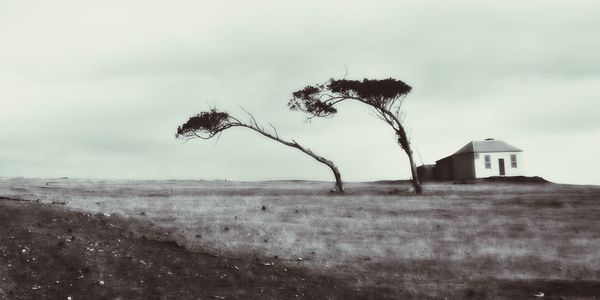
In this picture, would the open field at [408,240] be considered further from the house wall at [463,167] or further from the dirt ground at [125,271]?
the house wall at [463,167]

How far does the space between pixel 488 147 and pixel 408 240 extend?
41.7 metres

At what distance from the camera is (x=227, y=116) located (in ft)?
132

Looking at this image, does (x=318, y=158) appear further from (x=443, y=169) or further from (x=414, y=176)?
(x=443, y=169)

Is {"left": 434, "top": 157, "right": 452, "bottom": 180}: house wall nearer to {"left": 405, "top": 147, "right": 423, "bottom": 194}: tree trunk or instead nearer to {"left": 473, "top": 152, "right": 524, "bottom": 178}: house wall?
{"left": 473, "top": 152, "right": 524, "bottom": 178}: house wall

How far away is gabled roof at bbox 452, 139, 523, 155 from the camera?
57812 millimetres

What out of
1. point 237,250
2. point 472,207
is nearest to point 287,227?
point 237,250

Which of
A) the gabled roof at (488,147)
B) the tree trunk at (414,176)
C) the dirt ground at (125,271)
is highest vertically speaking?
the gabled roof at (488,147)

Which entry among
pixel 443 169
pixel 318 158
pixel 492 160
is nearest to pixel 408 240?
pixel 318 158

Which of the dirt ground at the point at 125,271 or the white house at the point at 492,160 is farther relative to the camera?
the white house at the point at 492,160

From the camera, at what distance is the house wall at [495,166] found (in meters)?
57.5

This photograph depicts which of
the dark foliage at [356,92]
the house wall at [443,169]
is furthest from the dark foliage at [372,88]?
the house wall at [443,169]

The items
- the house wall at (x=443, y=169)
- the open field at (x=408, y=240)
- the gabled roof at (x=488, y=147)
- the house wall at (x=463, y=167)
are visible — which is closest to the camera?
the open field at (x=408, y=240)

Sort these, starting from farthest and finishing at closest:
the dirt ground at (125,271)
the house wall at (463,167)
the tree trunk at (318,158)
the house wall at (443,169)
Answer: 1. the house wall at (443,169)
2. the house wall at (463,167)
3. the tree trunk at (318,158)
4. the dirt ground at (125,271)

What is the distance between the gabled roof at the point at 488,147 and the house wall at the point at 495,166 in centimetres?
39
